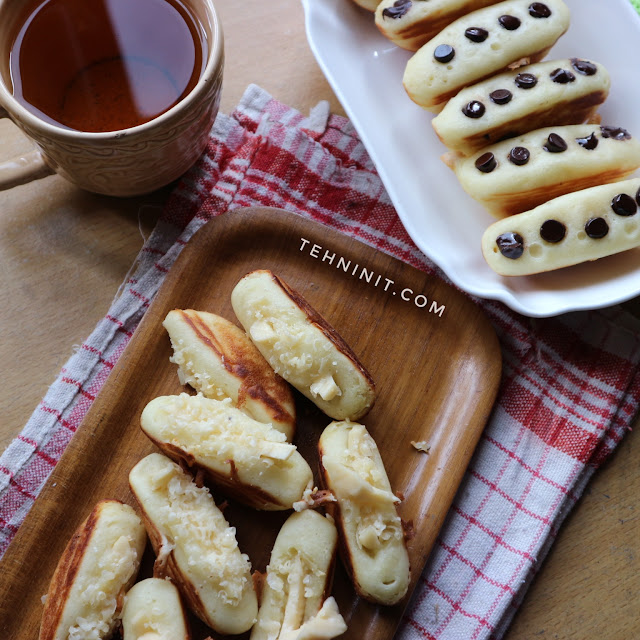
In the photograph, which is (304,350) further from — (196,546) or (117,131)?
(117,131)

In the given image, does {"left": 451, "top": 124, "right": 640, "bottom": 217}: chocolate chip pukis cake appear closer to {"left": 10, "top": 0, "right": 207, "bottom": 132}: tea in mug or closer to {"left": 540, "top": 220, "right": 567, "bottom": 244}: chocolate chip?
{"left": 540, "top": 220, "right": 567, "bottom": 244}: chocolate chip

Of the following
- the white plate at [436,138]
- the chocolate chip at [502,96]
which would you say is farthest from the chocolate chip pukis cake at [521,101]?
the white plate at [436,138]

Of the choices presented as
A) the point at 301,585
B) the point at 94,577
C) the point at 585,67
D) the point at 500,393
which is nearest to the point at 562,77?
the point at 585,67

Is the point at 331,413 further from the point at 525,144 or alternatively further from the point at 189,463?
the point at 525,144

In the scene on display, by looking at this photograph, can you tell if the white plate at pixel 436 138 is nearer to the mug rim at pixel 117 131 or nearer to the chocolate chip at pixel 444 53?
the chocolate chip at pixel 444 53


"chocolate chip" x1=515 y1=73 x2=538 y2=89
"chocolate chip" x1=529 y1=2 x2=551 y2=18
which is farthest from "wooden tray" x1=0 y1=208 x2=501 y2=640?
"chocolate chip" x1=529 y1=2 x2=551 y2=18

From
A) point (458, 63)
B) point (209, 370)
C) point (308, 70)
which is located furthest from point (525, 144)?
point (209, 370)

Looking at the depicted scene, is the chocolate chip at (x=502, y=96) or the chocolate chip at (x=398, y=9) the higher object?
the chocolate chip at (x=398, y=9)
